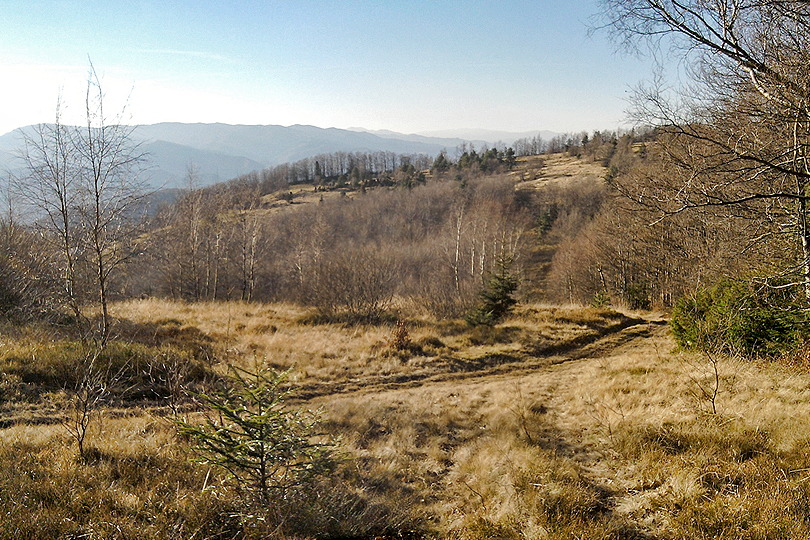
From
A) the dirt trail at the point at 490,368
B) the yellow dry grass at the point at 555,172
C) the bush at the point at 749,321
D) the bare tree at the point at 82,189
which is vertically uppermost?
the yellow dry grass at the point at 555,172

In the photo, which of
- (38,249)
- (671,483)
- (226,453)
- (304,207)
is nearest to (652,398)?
(671,483)

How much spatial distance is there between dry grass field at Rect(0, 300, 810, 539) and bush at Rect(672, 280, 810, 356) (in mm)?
639

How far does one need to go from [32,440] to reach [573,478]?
6.73m

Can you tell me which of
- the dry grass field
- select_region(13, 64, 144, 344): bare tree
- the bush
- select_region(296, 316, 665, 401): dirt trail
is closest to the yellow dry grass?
select_region(296, 316, 665, 401): dirt trail

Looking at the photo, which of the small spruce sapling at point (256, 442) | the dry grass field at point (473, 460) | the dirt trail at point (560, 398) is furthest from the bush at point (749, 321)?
the small spruce sapling at point (256, 442)

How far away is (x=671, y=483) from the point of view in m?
4.18

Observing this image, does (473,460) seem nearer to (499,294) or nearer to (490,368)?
(490,368)

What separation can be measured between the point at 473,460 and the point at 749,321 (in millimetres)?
7008

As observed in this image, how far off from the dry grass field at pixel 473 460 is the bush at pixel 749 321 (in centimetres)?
64

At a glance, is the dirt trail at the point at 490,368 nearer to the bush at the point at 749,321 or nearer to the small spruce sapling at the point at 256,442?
the bush at the point at 749,321

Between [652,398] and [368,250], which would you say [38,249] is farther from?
[652,398]

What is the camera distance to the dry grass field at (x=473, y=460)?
3637 millimetres

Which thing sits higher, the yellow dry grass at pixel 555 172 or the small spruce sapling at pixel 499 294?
the yellow dry grass at pixel 555 172

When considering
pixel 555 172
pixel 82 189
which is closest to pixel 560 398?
pixel 82 189
